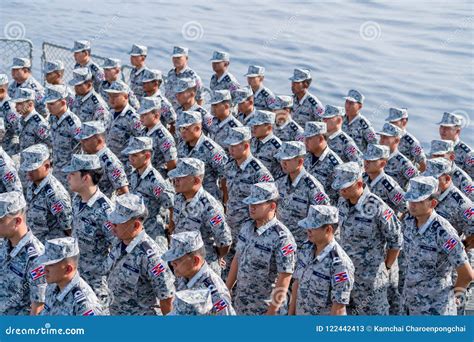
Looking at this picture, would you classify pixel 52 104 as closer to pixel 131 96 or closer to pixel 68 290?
pixel 131 96

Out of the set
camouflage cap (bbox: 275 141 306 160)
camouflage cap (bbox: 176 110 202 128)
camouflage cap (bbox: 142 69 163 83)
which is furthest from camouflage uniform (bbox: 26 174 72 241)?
camouflage cap (bbox: 142 69 163 83)

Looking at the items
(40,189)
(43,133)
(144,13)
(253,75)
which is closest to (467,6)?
(144,13)

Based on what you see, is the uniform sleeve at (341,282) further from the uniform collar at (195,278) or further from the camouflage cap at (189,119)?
the camouflage cap at (189,119)

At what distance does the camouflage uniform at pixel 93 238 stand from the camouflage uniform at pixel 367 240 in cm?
211

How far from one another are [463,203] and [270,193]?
7.00 feet

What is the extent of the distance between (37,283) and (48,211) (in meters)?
1.48

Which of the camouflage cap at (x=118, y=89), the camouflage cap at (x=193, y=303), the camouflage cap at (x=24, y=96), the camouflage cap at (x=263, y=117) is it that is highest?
the camouflage cap at (x=263, y=117)

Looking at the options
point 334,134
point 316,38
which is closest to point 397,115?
point 334,134

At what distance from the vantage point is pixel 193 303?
4.85m

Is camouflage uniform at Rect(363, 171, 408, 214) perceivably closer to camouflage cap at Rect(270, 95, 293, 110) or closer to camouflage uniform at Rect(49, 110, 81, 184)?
camouflage cap at Rect(270, 95, 293, 110)

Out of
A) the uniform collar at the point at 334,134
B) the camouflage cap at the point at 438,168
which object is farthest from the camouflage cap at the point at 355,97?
the camouflage cap at the point at 438,168

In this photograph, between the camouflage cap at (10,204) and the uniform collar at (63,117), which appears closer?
the camouflage cap at (10,204)

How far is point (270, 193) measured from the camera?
21.3 feet

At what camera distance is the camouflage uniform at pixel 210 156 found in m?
8.77
